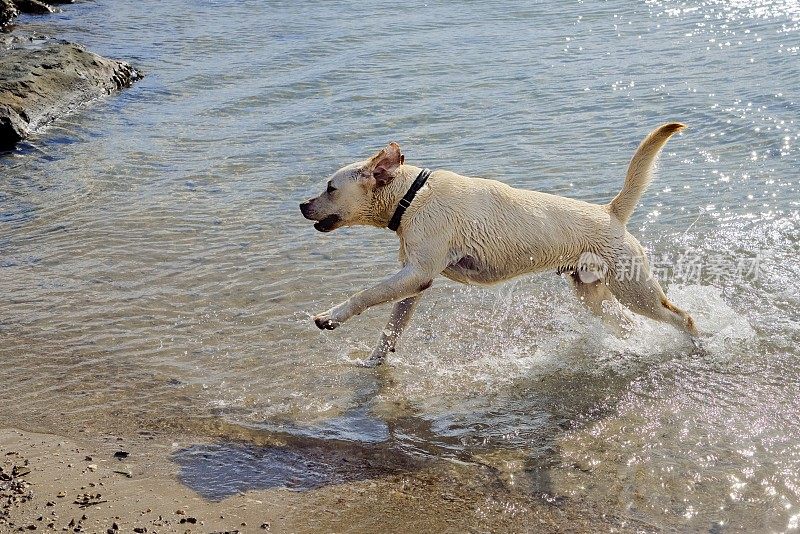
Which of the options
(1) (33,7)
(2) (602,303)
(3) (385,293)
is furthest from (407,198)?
(1) (33,7)

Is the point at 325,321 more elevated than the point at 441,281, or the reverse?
the point at 325,321

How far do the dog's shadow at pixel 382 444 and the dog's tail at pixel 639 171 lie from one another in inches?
49.9

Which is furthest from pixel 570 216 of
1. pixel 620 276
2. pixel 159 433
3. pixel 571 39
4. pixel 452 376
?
pixel 571 39

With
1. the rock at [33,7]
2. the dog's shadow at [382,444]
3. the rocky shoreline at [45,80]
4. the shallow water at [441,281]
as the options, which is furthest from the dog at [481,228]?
the rock at [33,7]

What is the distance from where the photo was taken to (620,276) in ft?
22.4

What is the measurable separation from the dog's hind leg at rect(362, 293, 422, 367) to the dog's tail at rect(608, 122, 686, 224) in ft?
5.23

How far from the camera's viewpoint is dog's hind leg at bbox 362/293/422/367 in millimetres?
6938

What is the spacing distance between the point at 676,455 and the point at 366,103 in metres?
8.53

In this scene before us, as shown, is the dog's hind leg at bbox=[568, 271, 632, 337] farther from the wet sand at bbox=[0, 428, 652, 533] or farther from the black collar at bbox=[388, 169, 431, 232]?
the wet sand at bbox=[0, 428, 652, 533]

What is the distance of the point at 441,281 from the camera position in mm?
8297

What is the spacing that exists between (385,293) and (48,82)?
904cm

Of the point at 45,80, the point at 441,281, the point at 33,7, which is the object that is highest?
the point at 33,7

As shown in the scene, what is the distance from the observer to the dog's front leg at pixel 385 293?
6395 millimetres

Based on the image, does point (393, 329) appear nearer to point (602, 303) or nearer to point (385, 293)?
point (385, 293)
